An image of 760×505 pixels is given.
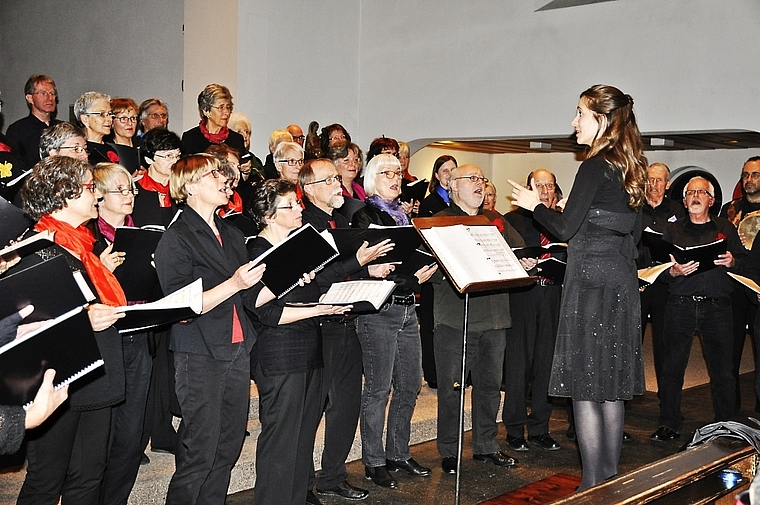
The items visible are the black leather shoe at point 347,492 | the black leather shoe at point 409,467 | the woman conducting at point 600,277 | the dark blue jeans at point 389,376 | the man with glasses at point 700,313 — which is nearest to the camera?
the woman conducting at point 600,277

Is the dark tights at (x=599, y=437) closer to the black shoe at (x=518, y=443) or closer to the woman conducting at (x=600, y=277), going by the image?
the woman conducting at (x=600, y=277)

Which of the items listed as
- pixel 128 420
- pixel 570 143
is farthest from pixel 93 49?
pixel 128 420

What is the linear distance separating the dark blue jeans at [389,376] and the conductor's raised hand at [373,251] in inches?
18.1

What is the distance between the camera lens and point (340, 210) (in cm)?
487

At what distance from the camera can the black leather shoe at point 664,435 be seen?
5391 millimetres

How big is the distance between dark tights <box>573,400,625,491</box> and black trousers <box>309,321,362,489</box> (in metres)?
1.07

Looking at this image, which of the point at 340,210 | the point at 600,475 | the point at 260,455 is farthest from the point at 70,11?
the point at 600,475

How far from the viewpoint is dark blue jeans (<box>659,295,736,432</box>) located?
17.4ft

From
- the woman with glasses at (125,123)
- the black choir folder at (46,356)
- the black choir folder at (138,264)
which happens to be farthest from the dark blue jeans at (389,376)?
the black choir folder at (46,356)

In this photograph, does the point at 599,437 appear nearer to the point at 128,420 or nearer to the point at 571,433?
the point at 128,420

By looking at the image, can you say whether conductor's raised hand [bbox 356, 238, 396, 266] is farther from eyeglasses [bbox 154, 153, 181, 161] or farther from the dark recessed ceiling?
the dark recessed ceiling

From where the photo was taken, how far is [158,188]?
430cm

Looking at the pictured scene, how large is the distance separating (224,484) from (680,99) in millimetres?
6050

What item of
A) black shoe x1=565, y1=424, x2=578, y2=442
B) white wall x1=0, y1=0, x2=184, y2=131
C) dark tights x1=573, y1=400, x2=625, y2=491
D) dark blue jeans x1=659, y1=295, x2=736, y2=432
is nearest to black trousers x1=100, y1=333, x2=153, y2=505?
dark tights x1=573, y1=400, x2=625, y2=491
